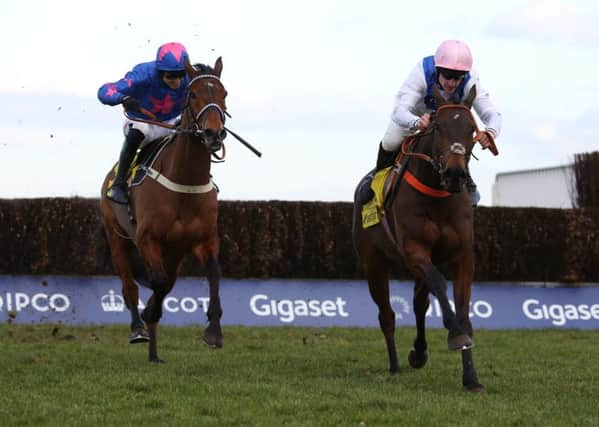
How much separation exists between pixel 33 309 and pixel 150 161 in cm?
534

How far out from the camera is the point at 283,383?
7.83 metres

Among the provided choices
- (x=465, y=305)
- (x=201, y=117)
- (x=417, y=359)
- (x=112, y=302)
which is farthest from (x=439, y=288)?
(x=112, y=302)

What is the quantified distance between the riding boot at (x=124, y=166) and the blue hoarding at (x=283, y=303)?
4.52 metres

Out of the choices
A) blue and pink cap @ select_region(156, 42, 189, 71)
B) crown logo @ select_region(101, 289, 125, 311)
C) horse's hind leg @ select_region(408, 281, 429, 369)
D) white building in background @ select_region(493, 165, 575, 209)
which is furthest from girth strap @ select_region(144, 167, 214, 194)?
white building in background @ select_region(493, 165, 575, 209)

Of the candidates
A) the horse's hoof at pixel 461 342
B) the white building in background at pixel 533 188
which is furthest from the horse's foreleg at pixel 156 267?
the white building in background at pixel 533 188

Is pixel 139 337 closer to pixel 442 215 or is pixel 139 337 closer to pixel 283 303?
pixel 442 215

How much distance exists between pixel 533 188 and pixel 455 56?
2117cm

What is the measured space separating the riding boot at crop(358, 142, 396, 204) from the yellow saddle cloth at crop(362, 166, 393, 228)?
0.04 meters

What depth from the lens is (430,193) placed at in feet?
25.2

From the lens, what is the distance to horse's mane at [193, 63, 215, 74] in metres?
8.30

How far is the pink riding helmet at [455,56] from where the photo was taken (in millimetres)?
7668

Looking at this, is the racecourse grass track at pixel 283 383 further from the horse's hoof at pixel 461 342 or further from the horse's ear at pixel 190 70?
the horse's ear at pixel 190 70

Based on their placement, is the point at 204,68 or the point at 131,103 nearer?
the point at 204,68

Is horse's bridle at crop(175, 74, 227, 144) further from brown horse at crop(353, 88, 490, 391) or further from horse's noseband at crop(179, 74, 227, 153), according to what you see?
brown horse at crop(353, 88, 490, 391)
